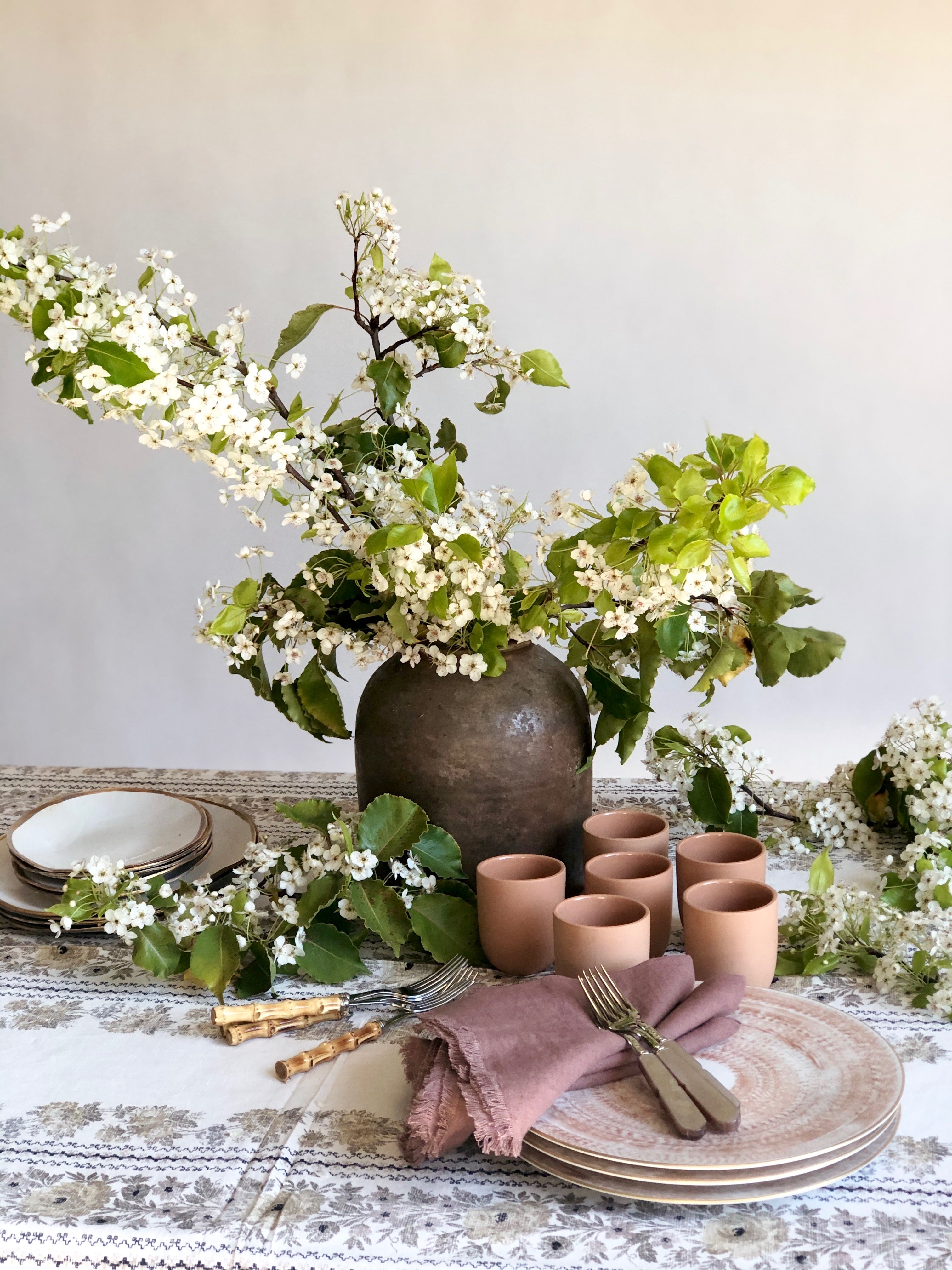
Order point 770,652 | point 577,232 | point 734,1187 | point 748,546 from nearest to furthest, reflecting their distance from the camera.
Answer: point 734,1187, point 748,546, point 770,652, point 577,232

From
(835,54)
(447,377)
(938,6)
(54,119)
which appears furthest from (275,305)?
(938,6)

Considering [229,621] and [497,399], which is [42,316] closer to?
[229,621]

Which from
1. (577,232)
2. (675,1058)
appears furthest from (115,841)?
(577,232)

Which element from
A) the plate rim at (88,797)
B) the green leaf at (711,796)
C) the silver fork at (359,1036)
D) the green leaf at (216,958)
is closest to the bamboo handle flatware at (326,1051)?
the silver fork at (359,1036)

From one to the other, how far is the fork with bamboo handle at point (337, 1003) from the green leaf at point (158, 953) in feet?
0.24

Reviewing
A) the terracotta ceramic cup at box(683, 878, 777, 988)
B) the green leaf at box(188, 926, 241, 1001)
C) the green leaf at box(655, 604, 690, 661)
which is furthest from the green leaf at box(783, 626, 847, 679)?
the green leaf at box(188, 926, 241, 1001)

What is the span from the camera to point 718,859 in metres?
1.07

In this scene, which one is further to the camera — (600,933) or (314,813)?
(314,813)

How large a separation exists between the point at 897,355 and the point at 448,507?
8.59ft

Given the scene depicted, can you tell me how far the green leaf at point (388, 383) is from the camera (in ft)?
3.79

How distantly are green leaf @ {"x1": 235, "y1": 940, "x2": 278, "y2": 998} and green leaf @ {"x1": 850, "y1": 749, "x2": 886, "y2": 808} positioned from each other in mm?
665

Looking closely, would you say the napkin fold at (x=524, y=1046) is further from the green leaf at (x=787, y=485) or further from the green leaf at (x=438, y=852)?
the green leaf at (x=787, y=485)

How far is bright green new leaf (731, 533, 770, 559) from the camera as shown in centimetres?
90

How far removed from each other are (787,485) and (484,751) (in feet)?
1.23
